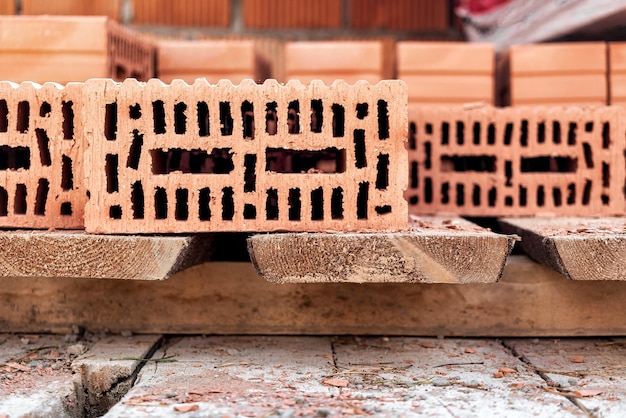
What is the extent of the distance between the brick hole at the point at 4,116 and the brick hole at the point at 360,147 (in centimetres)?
111

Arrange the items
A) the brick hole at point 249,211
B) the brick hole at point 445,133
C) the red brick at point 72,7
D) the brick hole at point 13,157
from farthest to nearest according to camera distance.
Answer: the red brick at point 72,7 → the brick hole at point 445,133 → the brick hole at point 13,157 → the brick hole at point 249,211

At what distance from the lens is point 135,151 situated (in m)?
2.06

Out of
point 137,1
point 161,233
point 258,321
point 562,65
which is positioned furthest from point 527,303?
point 137,1

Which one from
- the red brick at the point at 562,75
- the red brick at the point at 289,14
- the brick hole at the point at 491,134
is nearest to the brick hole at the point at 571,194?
the brick hole at the point at 491,134

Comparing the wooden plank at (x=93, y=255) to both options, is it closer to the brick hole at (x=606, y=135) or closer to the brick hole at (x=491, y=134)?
the brick hole at (x=491, y=134)

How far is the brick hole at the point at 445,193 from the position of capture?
268 centimetres

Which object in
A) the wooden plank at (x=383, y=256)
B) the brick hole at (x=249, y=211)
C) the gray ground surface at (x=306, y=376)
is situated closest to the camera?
the gray ground surface at (x=306, y=376)

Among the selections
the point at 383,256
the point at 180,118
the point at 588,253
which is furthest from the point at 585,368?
the point at 180,118

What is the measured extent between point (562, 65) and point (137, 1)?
2.91 metres

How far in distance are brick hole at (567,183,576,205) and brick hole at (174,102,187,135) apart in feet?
4.90

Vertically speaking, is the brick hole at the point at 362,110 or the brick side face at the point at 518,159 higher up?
the brick hole at the point at 362,110

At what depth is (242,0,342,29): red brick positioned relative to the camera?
4.68 meters

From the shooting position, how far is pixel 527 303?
2383 millimetres

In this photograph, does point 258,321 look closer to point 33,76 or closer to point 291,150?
point 291,150
